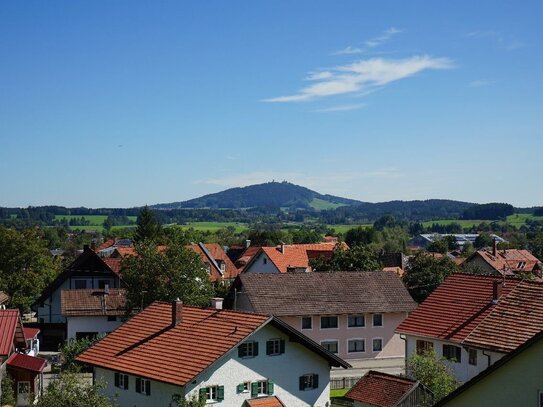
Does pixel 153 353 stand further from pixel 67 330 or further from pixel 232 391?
pixel 67 330

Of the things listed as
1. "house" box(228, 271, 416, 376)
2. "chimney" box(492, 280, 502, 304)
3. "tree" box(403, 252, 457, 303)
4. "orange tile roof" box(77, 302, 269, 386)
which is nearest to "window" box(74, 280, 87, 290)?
"house" box(228, 271, 416, 376)

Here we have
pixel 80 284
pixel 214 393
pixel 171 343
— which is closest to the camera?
pixel 214 393

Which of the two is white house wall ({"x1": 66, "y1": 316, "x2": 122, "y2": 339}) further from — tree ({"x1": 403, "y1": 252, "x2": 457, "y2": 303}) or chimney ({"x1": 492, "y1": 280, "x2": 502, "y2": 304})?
chimney ({"x1": 492, "y1": 280, "x2": 502, "y2": 304})

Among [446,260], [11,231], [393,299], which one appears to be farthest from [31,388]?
[446,260]

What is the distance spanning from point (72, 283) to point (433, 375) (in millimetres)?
45952

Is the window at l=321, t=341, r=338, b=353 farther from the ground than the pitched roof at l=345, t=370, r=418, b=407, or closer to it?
closer to it

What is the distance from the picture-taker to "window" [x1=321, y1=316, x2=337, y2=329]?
189 feet

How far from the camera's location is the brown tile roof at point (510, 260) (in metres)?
101

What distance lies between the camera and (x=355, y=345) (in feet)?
192

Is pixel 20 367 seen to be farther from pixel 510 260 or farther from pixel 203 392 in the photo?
pixel 510 260

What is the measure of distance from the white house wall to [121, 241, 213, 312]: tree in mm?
5910

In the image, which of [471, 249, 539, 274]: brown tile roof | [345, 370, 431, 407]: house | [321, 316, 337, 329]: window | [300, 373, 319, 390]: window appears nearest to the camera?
[345, 370, 431, 407]: house

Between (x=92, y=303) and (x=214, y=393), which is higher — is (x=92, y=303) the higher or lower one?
the higher one

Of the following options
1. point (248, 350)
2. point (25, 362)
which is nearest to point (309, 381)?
point (248, 350)
